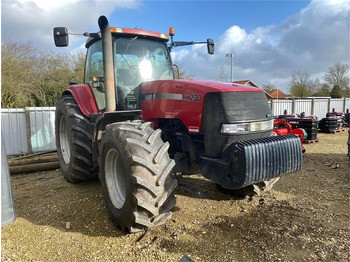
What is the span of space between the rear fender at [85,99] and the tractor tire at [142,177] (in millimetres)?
1379

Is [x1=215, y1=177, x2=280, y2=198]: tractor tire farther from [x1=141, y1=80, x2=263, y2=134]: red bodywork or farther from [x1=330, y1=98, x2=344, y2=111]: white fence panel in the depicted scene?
[x1=330, y1=98, x2=344, y2=111]: white fence panel

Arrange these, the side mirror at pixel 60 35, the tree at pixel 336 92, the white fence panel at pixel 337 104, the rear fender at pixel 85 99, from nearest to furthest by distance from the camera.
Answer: the side mirror at pixel 60 35 < the rear fender at pixel 85 99 < the white fence panel at pixel 337 104 < the tree at pixel 336 92

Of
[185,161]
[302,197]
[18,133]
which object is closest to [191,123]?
[185,161]

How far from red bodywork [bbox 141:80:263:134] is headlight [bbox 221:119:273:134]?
1.16 feet

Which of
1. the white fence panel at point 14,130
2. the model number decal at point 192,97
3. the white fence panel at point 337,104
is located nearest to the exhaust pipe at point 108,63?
the model number decal at point 192,97

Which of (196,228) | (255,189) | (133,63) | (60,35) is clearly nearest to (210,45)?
(133,63)

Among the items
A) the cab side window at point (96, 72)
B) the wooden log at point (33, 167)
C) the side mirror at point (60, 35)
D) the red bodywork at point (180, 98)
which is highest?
the side mirror at point (60, 35)

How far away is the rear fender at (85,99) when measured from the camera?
→ 4434 mm

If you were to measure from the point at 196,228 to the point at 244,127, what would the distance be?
1.27 m

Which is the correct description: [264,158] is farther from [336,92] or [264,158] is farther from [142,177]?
[336,92]

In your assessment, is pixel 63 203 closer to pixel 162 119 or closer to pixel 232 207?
pixel 162 119

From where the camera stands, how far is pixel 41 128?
8555 millimetres

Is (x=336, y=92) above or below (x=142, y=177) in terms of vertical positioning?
above

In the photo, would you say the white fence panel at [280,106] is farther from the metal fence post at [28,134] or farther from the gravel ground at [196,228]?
the metal fence post at [28,134]
